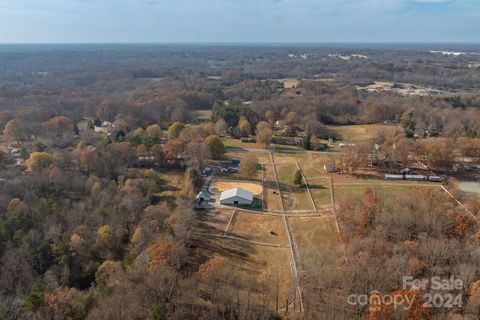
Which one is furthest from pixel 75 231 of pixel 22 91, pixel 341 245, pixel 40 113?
pixel 22 91

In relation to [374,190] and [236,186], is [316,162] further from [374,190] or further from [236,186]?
[236,186]

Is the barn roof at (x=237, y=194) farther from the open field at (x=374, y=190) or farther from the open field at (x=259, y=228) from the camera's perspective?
the open field at (x=374, y=190)

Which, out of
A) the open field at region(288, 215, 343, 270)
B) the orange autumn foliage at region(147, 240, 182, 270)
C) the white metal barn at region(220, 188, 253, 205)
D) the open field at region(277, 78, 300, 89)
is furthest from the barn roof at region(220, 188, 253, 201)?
the open field at region(277, 78, 300, 89)

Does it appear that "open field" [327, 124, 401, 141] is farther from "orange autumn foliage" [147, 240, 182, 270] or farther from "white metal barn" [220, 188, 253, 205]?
"orange autumn foliage" [147, 240, 182, 270]

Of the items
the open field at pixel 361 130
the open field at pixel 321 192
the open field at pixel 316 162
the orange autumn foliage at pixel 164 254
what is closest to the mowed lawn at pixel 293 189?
the open field at pixel 321 192

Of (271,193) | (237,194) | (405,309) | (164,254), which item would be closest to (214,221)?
(237,194)
